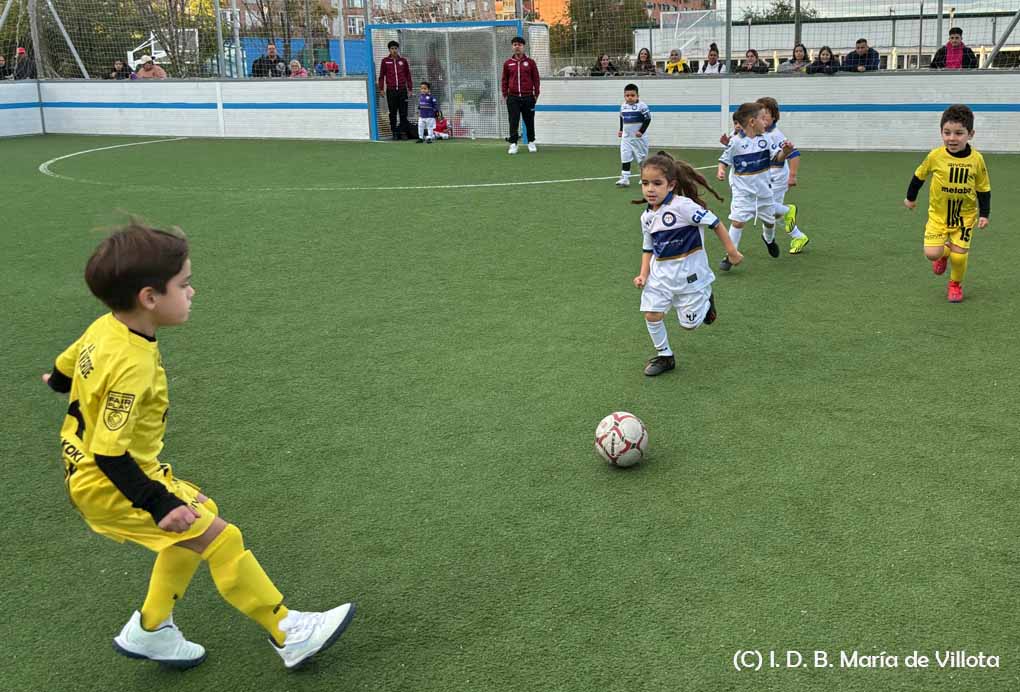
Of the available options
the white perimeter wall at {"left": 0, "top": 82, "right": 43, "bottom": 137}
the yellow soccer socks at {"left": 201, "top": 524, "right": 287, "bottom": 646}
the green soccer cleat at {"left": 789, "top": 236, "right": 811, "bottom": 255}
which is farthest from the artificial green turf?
the white perimeter wall at {"left": 0, "top": 82, "right": 43, "bottom": 137}

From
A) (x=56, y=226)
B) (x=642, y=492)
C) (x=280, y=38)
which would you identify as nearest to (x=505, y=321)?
(x=642, y=492)

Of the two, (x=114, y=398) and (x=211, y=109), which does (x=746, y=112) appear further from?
(x=211, y=109)

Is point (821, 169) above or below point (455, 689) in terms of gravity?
above

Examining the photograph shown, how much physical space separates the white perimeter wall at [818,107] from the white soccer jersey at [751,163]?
9.53 metres

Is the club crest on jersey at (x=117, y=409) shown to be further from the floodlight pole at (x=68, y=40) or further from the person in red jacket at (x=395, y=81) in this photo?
the floodlight pole at (x=68, y=40)

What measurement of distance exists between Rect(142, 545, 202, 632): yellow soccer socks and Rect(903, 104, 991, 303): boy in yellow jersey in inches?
255

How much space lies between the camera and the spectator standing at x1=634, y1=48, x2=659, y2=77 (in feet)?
63.8

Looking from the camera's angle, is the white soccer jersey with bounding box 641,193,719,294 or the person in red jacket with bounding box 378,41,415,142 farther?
the person in red jacket with bounding box 378,41,415,142

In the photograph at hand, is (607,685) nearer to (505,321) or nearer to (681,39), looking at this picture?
(505,321)

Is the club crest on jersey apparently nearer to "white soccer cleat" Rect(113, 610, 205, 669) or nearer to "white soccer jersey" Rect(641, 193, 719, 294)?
"white soccer cleat" Rect(113, 610, 205, 669)

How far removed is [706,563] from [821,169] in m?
12.7

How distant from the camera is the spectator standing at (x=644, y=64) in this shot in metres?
19.5

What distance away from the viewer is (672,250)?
20.6 ft

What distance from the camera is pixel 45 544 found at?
437cm
